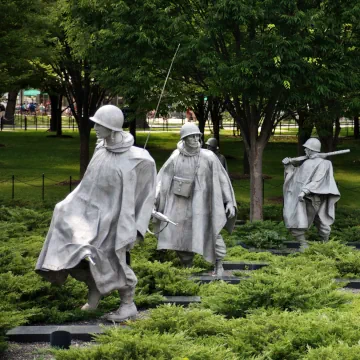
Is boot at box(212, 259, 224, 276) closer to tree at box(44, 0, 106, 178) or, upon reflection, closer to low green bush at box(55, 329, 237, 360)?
low green bush at box(55, 329, 237, 360)

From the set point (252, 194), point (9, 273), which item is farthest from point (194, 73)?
point (9, 273)

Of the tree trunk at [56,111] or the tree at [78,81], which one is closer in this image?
the tree at [78,81]

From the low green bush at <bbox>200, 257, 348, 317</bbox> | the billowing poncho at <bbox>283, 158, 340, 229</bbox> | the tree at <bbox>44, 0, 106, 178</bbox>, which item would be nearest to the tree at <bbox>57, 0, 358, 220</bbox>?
the billowing poncho at <bbox>283, 158, 340, 229</bbox>

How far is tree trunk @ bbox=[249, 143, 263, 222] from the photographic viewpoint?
2189 cm

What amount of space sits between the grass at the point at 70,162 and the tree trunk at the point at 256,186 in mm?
4655

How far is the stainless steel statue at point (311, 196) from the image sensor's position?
58.1ft

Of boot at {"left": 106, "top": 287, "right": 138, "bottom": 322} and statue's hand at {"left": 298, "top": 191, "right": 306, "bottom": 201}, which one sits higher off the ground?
statue's hand at {"left": 298, "top": 191, "right": 306, "bottom": 201}

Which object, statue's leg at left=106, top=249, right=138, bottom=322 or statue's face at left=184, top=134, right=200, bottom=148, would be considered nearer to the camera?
statue's leg at left=106, top=249, right=138, bottom=322

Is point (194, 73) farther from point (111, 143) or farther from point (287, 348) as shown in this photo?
point (287, 348)

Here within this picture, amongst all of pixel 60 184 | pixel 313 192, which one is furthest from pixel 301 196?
pixel 60 184

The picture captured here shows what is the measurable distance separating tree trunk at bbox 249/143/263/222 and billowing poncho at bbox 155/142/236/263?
24.4 ft

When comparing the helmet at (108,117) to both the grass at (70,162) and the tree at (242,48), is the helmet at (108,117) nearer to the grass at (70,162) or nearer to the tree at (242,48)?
the tree at (242,48)

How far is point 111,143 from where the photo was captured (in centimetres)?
1068

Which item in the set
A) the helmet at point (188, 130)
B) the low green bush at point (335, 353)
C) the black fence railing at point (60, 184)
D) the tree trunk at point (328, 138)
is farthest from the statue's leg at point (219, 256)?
the black fence railing at point (60, 184)
